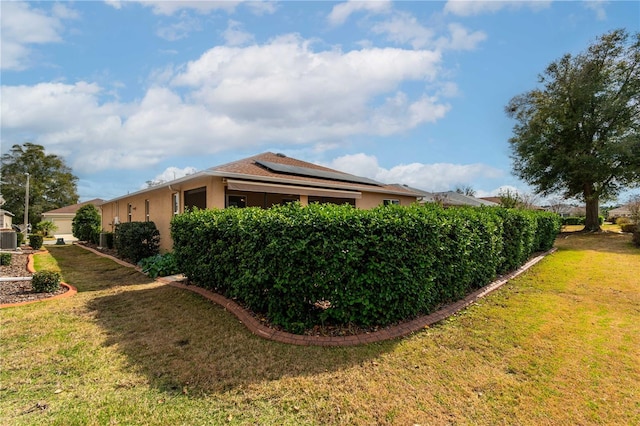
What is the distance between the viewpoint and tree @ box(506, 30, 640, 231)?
20453 mm

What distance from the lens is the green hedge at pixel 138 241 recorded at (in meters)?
12.1

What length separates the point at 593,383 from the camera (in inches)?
142

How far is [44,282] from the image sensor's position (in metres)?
7.54

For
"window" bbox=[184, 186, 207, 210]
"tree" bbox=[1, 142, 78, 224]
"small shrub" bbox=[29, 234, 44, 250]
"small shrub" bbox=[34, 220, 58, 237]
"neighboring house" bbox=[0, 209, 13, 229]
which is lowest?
"small shrub" bbox=[29, 234, 44, 250]

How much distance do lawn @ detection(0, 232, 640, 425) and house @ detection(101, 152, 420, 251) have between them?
17.0 feet

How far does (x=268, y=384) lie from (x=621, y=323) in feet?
21.0

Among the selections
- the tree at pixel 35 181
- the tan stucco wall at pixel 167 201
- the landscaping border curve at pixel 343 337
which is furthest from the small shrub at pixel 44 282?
the tree at pixel 35 181

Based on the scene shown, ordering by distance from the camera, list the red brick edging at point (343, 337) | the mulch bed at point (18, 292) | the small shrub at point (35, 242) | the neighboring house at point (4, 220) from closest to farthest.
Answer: the red brick edging at point (343, 337), the mulch bed at point (18, 292), the small shrub at point (35, 242), the neighboring house at point (4, 220)

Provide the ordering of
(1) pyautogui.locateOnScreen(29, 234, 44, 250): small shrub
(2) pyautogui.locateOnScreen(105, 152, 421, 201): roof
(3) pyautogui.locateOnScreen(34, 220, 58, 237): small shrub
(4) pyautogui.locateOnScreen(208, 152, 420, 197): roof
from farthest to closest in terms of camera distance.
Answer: (3) pyautogui.locateOnScreen(34, 220, 58, 237): small shrub
(1) pyautogui.locateOnScreen(29, 234, 44, 250): small shrub
(4) pyautogui.locateOnScreen(208, 152, 420, 197): roof
(2) pyautogui.locateOnScreen(105, 152, 421, 201): roof

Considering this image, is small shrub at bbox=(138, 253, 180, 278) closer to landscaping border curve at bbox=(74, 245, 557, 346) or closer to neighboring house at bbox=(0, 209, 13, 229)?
landscaping border curve at bbox=(74, 245, 557, 346)

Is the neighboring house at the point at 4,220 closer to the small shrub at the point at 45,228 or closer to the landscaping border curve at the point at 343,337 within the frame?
the small shrub at the point at 45,228

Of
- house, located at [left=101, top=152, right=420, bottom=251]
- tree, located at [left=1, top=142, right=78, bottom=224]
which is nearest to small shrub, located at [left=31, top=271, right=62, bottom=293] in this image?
house, located at [left=101, top=152, right=420, bottom=251]

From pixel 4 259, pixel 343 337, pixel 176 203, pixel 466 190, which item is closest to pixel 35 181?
pixel 4 259

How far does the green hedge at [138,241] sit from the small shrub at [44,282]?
4.48 meters
